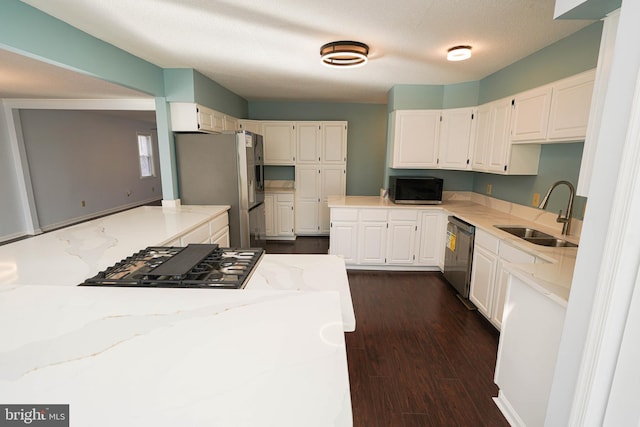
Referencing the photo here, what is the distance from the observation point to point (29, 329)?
3.03 ft

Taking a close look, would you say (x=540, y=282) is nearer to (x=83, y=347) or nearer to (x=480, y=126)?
(x=83, y=347)

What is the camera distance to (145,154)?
8.42 metres

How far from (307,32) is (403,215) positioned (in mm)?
2373

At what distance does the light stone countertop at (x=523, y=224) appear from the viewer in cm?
150

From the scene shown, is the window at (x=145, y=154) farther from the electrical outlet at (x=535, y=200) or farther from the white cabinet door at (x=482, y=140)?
the electrical outlet at (x=535, y=200)

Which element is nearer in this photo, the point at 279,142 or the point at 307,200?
the point at 279,142

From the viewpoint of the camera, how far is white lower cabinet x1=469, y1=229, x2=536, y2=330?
2.38m

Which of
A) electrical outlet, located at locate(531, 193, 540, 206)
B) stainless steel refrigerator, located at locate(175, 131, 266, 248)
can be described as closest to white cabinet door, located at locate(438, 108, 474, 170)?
electrical outlet, located at locate(531, 193, 540, 206)

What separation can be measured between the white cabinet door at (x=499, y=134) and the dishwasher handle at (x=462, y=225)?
64 centimetres

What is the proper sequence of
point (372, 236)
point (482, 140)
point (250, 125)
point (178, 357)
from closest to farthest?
point (178, 357), point (482, 140), point (372, 236), point (250, 125)

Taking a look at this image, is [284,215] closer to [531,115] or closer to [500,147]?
[500,147]

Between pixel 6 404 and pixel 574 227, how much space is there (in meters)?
3.28

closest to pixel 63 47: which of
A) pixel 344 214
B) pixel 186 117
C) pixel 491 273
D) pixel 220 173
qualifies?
pixel 186 117

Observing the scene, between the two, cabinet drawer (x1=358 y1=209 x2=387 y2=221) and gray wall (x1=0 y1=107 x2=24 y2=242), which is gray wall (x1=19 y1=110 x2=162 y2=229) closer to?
gray wall (x1=0 y1=107 x2=24 y2=242)
